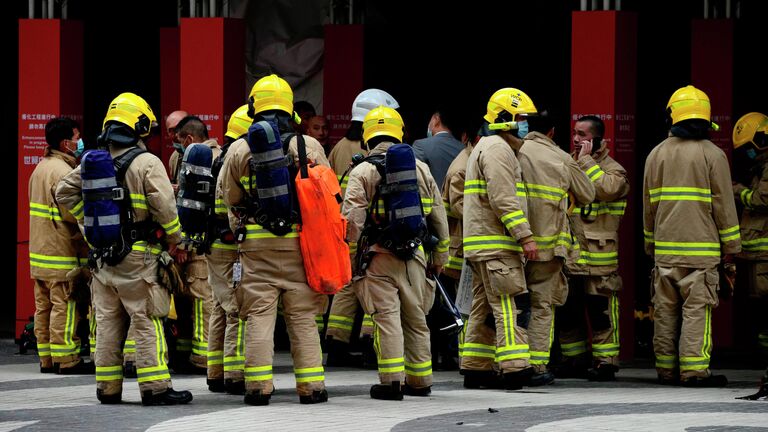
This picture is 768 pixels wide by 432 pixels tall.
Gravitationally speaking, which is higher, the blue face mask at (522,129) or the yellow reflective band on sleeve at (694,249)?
the blue face mask at (522,129)

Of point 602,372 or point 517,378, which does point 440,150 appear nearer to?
point 602,372

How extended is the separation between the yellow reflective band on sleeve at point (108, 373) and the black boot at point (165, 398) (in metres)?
0.25

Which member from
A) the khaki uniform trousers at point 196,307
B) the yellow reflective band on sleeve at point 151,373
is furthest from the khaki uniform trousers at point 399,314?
the khaki uniform trousers at point 196,307

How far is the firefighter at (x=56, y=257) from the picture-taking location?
41.4 ft

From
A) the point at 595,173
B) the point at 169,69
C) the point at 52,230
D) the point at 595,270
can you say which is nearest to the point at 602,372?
the point at 595,270

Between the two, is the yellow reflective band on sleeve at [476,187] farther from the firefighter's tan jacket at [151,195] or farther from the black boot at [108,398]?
the black boot at [108,398]

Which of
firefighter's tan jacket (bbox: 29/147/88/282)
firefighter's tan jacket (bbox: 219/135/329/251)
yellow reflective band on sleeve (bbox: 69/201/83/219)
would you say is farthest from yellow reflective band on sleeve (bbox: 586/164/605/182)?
firefighter's tan jacket (bbox: 29/147/88/282)

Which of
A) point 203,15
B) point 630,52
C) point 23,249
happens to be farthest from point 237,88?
point 630,52

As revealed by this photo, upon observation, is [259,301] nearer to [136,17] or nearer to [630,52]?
[630,52]

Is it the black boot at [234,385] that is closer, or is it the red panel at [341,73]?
the black boot at [234,385]

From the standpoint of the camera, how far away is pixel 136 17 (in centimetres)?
2044

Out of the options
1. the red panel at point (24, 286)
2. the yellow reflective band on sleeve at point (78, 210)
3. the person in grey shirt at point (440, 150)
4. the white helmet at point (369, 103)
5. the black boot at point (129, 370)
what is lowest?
the black boot at point (129, 370)

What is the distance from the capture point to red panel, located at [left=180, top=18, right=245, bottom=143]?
48.6ft

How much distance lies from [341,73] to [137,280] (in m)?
6.94
